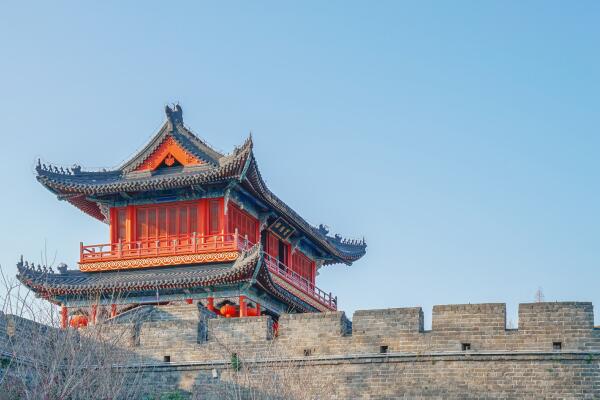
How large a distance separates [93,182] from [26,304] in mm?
12474

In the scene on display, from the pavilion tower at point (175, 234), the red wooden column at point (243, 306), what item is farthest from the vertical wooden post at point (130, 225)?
the red wooden column at point (243, 306)

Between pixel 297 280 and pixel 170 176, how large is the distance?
18.8 feet

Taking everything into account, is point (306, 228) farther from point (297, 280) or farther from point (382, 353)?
point (382, 353)

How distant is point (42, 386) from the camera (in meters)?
19.0

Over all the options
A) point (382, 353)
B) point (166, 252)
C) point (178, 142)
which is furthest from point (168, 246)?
point (382, 353)

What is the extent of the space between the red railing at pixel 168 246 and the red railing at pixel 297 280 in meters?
1.26

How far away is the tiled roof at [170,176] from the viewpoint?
3112cm

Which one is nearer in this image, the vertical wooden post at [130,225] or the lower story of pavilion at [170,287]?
the lower story of pavilion at [170,287]

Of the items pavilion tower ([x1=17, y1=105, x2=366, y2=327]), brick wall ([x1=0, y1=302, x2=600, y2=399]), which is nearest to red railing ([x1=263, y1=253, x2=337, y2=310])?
pavilion tower ([x1=17, y1=105, x2=366, y2=327])

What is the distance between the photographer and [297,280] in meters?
35.3

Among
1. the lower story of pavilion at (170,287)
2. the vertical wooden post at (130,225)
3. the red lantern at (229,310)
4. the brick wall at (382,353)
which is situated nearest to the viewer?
the brick wall at (382,353)

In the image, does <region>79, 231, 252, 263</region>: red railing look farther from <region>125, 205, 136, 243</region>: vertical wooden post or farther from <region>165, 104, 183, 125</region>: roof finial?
<region>165, 104, 183, 125</region>: roof finial

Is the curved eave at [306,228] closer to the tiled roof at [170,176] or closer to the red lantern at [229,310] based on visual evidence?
the tiled roof at [170,176]

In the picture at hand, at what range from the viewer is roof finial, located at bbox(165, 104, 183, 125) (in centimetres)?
3326
